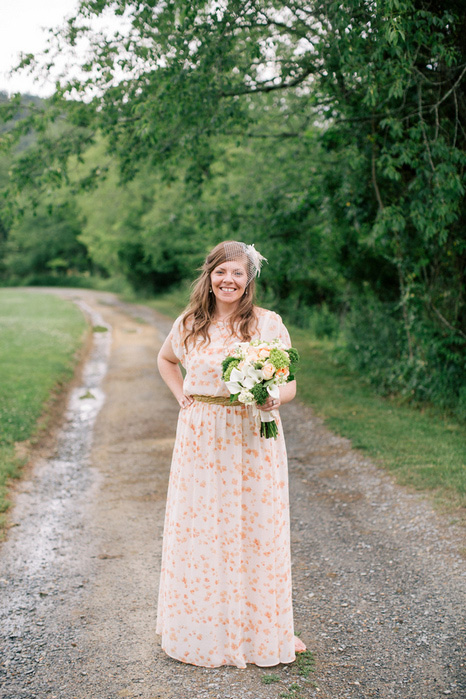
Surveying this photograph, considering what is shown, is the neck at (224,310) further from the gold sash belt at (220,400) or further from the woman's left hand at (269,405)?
the woman's left hand at (269,405)

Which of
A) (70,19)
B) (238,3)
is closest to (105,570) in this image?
(238,3)

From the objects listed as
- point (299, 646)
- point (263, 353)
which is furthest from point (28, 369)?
point (263, 353)

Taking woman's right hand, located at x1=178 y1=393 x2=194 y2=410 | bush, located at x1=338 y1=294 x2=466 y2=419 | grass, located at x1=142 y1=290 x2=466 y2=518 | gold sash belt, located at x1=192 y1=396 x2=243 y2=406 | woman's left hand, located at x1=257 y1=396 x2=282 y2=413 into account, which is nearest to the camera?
woman's left hand, located at x1=257 y1=396 x2=282 y2=413

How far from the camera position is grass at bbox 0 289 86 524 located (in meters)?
7.89

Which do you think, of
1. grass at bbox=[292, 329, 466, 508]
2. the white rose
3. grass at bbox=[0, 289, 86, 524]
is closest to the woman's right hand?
the white rose

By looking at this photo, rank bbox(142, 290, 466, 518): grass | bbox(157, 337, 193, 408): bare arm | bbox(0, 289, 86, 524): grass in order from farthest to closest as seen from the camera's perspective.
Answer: bbox(0, 289, 86, 524): grass < bbox(142, 290, 466, 518): grass < bbox(157, 337, 193, 408): bare arm

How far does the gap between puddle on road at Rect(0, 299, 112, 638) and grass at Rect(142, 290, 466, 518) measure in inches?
94.4

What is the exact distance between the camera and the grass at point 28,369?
789 centimetres

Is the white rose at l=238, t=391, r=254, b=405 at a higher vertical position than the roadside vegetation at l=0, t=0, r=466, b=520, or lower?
→ lower

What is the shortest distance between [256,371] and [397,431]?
567cm

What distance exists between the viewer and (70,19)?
27.4ft

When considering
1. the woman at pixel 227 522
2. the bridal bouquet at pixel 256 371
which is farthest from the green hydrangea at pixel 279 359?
the woman at pixel 227 522

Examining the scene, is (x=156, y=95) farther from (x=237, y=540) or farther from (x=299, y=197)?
(x=237, y=540)

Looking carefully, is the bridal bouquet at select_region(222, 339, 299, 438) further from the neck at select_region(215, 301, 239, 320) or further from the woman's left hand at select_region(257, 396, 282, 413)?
the neck at select_region(215, 301, 239, 320)
